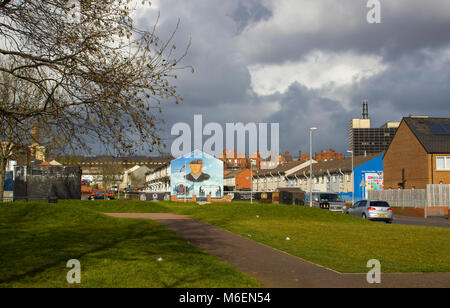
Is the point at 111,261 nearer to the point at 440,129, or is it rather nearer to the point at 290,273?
the point at 290,273

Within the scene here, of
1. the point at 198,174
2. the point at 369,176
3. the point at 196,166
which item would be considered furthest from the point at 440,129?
the point at 198,174

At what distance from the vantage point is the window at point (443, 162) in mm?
48844

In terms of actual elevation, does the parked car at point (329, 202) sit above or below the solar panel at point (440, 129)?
below

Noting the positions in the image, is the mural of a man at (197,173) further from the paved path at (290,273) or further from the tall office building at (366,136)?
the tall office building at (366,136)

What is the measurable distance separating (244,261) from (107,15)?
617cm

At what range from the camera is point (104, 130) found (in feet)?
30.1

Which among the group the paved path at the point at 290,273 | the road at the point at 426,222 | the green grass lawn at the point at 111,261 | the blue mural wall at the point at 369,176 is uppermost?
the blue mural wall at the point at 369,176

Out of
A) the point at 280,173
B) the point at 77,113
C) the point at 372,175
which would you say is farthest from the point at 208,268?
the point at 280,173

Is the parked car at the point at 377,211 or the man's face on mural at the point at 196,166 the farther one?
the man's face on mural at the point at 196,166

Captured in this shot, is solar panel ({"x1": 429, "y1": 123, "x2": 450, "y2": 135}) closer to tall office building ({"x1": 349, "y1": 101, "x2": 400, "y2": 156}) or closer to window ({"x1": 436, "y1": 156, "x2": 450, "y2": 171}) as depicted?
window ({"x1": 436, "y1": 156, "x2": 450, "y2": 171})

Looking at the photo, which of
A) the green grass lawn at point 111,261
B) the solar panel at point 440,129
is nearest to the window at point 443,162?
the solar panel at point 440,129

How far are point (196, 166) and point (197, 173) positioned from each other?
116 cm

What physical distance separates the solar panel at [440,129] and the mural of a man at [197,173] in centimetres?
3347
